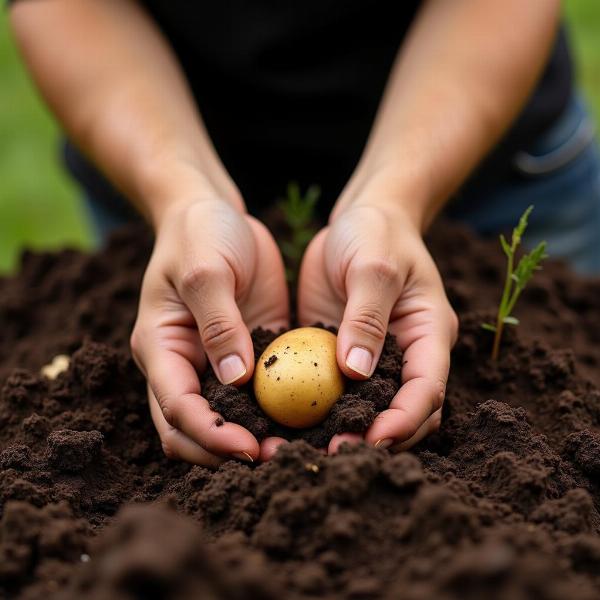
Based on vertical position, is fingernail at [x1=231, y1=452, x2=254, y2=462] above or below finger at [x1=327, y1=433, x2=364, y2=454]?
below

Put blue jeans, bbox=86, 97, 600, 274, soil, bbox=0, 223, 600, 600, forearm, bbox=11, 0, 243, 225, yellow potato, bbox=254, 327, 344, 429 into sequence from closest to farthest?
soil, bbox=0, 223, 600, 600, yellow potato, bbox=254, 327, 344, 429, forearm, bbox=11, 0, 243, 225, blue jeans, bbox=86, 97, 600, 274

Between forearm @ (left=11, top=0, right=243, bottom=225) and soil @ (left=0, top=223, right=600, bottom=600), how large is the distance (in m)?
0.53

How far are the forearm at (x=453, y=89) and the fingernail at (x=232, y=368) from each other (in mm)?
749

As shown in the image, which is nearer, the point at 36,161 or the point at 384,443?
the point at 384,443

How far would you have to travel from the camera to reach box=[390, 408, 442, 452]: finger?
2.11 metres

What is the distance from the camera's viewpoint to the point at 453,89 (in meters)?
2.95

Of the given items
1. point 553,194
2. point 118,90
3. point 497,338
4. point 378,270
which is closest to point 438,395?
point 378,270

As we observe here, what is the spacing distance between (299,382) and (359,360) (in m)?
0.16

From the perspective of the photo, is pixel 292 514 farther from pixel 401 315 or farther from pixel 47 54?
pixel 47 54

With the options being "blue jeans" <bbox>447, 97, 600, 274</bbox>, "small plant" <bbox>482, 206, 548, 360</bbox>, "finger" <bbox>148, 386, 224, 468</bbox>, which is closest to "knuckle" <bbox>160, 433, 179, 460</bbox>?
"finger" <bbox>148, 386, 224, 468</bbox>

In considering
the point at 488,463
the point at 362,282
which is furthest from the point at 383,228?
the point at 488,463

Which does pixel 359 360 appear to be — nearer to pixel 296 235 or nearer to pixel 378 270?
pixel 378 270

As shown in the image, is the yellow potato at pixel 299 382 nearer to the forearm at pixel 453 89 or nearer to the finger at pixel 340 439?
the finger at pixel 340 439

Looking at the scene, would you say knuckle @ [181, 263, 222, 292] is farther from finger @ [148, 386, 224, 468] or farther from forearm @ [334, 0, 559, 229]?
forearm @ [334, 0, 559, 229]
